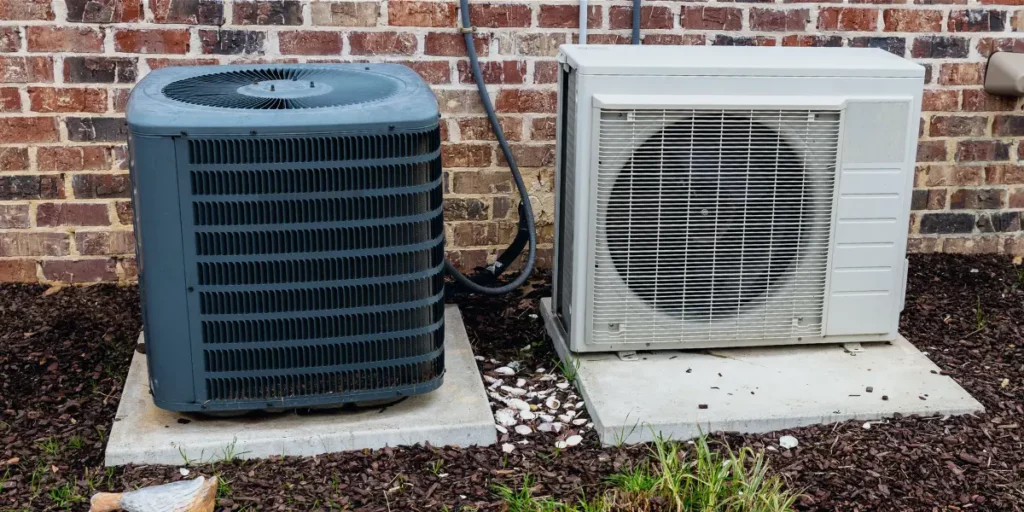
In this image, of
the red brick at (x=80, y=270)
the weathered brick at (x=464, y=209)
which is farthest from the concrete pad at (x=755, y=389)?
the red brick at (x=80, y=270)

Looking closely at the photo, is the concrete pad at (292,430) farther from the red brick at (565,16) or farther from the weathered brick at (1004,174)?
the weathered brick at (1004,174)

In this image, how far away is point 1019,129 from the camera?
12.5 feet

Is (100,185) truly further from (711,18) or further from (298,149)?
(711,18)

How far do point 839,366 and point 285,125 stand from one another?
1630mm

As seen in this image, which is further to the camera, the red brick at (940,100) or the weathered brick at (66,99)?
the red brick at (940,100)

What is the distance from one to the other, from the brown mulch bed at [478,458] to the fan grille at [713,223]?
0.36 m

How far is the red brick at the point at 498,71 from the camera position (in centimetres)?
345

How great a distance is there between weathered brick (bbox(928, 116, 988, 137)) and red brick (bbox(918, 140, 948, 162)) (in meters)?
Answer: 0.03

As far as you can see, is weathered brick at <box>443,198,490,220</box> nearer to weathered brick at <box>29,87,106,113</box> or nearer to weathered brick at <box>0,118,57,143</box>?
weathered brick at <box>29,87,106,113</box>

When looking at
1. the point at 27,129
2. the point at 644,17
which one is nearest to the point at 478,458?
the point at 644,17

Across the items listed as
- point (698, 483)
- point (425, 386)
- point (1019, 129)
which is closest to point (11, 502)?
point (425, 386)

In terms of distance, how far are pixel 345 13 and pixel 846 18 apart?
5.38 feet

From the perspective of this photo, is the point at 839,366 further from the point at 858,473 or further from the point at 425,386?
the point at 425,386

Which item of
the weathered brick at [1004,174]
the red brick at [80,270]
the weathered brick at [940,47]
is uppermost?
the weathered brick at [940,47]
